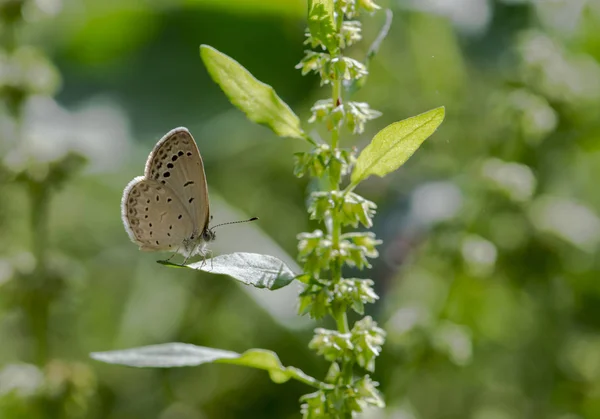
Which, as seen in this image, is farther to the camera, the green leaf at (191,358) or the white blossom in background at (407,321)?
the white blossom in background at (407,321)

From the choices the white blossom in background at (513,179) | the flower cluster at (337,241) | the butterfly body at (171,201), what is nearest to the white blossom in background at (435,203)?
the white blossom in background at (513,179)

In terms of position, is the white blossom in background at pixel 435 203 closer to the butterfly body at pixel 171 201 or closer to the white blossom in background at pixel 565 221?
the white blossom in background at pixel 565 221

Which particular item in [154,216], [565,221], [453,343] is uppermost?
[154,216]

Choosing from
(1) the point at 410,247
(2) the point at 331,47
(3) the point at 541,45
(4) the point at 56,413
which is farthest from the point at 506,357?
(2) the point at 331,47

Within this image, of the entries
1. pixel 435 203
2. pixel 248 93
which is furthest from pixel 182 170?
pixel 435 203

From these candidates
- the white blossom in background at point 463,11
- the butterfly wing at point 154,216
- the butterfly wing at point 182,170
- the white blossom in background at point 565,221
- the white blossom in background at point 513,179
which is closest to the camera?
the butterfly wing at point 182,170

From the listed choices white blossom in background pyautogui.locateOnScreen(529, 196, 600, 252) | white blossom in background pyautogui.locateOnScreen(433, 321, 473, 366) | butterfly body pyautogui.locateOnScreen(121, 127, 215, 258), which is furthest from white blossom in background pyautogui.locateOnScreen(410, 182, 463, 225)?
butterfly body pyautogui.locateOnScreen(121, 127, 215, 258)

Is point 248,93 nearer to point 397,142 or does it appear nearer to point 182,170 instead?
point 397,142

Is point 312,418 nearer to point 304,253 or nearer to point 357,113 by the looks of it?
point 304,253
